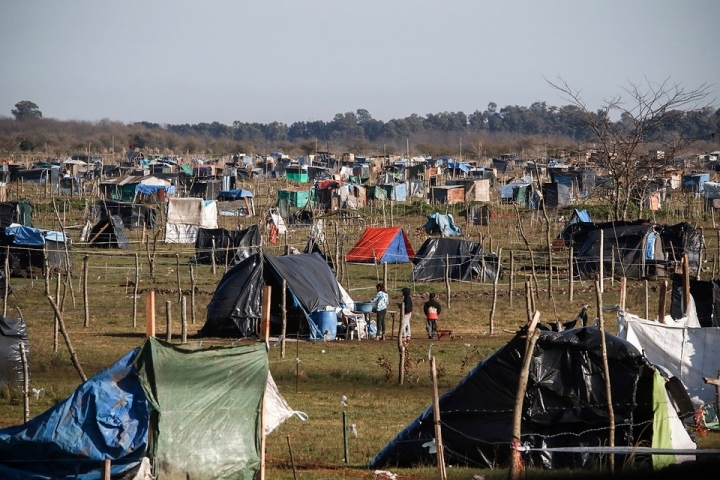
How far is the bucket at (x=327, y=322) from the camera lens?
2189 centimetres

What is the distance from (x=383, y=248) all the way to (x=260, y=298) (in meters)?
13.0

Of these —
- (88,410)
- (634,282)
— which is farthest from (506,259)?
(88,410)

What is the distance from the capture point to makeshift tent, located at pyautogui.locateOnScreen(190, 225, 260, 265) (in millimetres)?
35062

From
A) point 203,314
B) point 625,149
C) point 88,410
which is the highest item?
point 625,149

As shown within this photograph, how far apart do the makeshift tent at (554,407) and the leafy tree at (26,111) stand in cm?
13610

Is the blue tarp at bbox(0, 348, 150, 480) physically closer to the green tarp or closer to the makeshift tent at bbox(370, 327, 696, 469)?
the green tarp

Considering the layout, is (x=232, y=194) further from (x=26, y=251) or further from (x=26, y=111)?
(x=26, y=111)

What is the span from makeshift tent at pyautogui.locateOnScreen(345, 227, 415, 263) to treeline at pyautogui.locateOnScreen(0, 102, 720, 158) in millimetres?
7595

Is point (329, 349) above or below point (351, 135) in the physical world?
below

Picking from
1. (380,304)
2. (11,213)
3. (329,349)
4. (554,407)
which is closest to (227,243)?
(11,213)

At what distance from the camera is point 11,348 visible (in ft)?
52.0

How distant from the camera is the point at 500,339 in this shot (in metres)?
21.2

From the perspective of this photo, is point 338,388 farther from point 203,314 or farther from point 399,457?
point 203,314

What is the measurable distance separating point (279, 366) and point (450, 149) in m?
110
